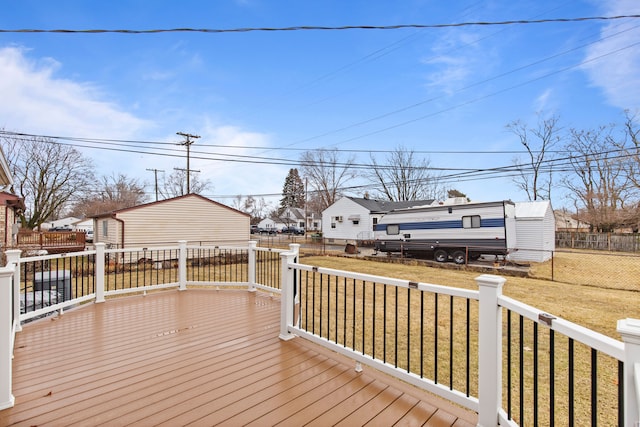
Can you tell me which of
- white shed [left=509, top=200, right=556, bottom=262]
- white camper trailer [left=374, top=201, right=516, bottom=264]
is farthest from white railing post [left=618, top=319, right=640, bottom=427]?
white shed [left=509, top=200, right=556, bottom=262]

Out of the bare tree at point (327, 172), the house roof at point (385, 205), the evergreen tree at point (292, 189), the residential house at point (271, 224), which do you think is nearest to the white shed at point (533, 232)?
the house roof at point (385, 205)

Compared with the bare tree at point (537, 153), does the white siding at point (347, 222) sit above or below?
below

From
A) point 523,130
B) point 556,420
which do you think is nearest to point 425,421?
point 556,420

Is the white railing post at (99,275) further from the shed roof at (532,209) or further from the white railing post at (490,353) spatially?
the shed roof at (532,209)

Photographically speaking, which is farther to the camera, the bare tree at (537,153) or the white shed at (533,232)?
the bare tree at (537,153)

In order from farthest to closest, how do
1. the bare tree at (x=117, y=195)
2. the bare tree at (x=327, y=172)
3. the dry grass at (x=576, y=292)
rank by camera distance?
the bare tree at (x=117, y=195) → the bare tree at (x=327, y=172) → the dry grass at (x=576, y=292)

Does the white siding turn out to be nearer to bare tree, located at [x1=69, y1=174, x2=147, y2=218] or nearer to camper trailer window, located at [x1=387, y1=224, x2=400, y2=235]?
camper trailer window, located at [x1=387, y1=224, x2=400, y2=235]

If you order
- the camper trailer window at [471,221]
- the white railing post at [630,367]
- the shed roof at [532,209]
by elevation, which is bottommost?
the white railing post at [630,367]

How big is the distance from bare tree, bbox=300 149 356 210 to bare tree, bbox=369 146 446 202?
315cm

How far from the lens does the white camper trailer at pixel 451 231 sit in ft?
42.5

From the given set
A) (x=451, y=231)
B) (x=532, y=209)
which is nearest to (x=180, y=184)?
(x=451, y=231)

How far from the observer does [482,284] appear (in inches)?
76.3

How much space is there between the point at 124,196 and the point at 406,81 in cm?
3555

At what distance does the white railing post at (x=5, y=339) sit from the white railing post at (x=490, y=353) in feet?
10.0
